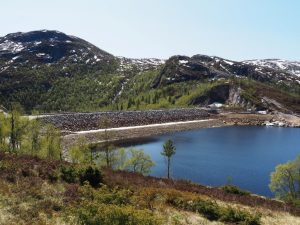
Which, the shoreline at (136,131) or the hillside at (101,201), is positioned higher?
the hillside at (101,201)

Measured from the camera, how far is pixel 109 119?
532 ft

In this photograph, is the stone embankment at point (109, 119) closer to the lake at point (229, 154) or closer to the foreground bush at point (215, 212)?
the lake at point (229, 154)

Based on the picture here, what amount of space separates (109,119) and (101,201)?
470 feet

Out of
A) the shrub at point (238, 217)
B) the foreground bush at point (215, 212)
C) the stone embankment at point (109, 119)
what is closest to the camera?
the shrub at point (238, 217)

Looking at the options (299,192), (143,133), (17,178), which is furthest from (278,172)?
(143,133)

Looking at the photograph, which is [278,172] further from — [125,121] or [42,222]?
[125,121]

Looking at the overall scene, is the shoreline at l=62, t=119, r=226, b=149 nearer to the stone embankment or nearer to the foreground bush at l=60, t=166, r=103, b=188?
the stone embankment

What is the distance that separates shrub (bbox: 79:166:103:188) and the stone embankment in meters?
106

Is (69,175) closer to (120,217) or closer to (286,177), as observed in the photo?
(120,217)

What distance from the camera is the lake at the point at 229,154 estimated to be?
84.9 meters

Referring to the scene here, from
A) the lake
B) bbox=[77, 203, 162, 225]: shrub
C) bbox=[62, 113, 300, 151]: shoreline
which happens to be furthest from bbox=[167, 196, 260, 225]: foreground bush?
bbox=[62, 113, 300, 151]: shoreline

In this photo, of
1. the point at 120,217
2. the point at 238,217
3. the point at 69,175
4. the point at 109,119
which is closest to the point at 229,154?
the point at 109,119

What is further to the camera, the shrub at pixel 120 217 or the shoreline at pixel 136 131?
the shoreline at pixel 136 131

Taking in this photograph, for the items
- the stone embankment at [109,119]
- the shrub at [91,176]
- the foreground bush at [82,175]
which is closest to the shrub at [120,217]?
the foreground bush at [82,175]
